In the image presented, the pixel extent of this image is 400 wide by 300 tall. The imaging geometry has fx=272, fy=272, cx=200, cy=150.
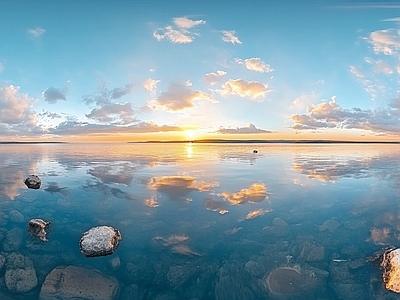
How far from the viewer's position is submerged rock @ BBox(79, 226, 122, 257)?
893cm

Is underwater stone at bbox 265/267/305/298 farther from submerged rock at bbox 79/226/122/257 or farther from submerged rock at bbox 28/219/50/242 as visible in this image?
submerged rock at bbox 28/219/50/242

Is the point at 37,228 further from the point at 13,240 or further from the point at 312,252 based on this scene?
the point at 312,252

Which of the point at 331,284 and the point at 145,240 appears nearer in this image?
the point at 331,284

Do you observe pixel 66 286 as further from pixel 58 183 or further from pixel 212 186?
pixel 58 183

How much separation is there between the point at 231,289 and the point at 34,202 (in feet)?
39.5

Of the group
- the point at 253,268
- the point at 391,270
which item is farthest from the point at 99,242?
the point at 391,270

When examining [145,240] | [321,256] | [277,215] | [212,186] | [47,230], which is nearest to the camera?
[321,256]

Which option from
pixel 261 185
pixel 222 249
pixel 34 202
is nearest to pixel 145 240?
pixel 222 249

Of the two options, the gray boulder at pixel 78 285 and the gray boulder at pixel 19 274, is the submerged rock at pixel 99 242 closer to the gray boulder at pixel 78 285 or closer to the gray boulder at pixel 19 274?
the gray boulder at pixel 78 285

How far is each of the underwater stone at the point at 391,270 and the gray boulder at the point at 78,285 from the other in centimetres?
730

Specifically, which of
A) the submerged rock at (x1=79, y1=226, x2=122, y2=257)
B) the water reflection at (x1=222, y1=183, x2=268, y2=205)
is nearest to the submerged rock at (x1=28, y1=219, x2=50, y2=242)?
the submerged rock at (x1=79, y1=226, x2=122, y2=257)

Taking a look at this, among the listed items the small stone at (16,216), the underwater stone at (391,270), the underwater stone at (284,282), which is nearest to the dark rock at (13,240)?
the small stone at (16,216)

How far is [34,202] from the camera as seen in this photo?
14484 millimetres

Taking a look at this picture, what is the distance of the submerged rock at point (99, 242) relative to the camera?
893 cm
